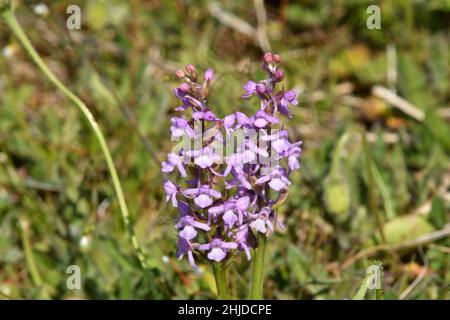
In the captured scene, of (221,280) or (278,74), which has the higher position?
(278,74)

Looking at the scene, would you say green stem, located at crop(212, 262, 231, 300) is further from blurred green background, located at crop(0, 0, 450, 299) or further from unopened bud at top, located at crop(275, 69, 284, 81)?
unopened bud at top, located at crop(275, 69, 284, 81)

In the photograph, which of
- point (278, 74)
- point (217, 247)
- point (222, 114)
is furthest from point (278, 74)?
point (222, 114)

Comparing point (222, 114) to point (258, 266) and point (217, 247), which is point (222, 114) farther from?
point (217, 247)

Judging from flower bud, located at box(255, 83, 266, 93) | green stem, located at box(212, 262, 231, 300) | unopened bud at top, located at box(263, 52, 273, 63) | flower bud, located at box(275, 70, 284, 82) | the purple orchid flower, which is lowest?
green stem, located at box(212, 262, 231, 300)

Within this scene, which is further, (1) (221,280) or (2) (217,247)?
(1) (221,280)

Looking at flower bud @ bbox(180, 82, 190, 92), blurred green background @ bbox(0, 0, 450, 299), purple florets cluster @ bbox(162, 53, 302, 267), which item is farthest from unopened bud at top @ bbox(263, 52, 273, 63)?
blurred green background @ bbox(0, 0, 450, 299)

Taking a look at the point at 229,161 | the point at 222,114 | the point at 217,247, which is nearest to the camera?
the point at 229,161
